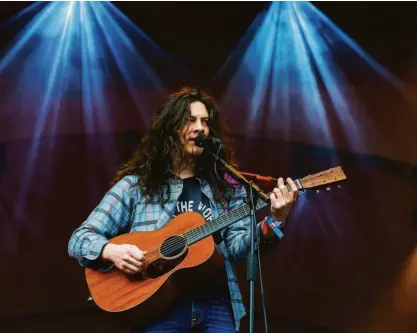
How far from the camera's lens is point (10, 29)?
351cm

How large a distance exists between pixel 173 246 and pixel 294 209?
4.98 ft

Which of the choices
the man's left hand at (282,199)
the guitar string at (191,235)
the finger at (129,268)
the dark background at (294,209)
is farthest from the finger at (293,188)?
the dark background at (294,209)

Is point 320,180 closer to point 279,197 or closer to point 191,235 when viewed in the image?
point 279,197

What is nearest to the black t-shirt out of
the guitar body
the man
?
the man

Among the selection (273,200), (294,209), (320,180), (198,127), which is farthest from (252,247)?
(294,209)

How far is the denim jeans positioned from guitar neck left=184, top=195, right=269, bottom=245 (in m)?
0.28

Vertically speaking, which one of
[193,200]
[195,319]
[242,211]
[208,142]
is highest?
[208,142]

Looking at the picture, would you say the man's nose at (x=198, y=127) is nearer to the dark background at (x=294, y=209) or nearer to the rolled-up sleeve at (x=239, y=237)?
the rolled-up sleeve at (x=239, y=237)

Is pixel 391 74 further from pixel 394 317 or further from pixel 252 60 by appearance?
pixel 394 317

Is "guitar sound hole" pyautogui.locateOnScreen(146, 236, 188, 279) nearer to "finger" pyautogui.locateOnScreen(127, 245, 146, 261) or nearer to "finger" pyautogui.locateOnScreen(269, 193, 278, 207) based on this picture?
"finger" pyautogui.locateOnScreen(127, 245, 146, 261)

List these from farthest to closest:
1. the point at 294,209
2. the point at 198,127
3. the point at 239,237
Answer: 1. the point at 294,209
2. the point at 198,127
3. the point at 239,237

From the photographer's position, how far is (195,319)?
219 centimetres

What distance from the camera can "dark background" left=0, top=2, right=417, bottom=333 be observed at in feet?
11.1

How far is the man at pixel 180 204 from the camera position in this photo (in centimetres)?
222
